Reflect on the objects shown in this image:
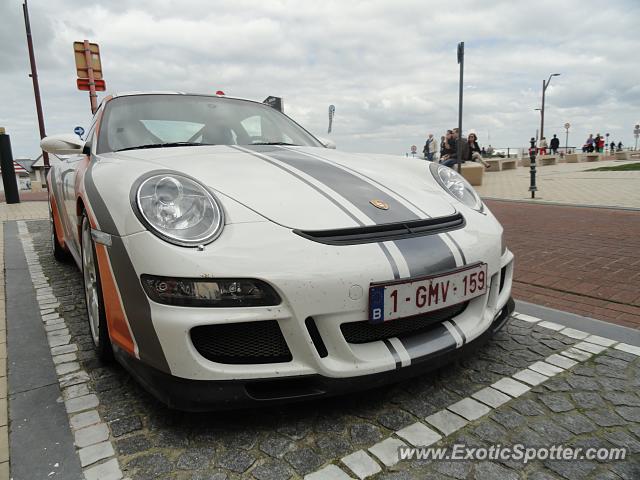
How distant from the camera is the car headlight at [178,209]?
1.60m

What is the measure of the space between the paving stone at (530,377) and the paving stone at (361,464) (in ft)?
2.96

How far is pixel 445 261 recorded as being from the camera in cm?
178

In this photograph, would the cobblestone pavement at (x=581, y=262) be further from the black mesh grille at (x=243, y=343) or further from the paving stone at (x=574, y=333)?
the black mesh grille at (x=243, y=343)

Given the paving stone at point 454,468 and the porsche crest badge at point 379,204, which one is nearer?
the paving stone at point 454,468

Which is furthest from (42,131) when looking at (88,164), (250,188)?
(250,188)

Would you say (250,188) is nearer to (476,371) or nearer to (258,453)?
(258,453)

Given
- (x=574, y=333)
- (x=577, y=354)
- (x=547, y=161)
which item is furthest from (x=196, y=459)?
(x=547, y=161)

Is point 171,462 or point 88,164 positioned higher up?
point 88,164

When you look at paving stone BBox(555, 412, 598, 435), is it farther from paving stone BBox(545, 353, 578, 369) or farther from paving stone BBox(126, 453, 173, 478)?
paving stone BBox(126, 453, 173, 478)

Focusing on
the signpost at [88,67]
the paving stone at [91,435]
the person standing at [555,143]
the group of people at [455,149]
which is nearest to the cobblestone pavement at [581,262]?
the paving stone at [91,435]

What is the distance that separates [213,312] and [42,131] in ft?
56.8

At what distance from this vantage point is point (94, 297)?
2.31 metres

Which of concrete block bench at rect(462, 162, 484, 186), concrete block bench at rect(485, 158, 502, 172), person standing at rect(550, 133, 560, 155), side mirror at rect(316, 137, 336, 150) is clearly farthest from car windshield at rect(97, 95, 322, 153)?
person standing at rect(550, 133, 560, 155)

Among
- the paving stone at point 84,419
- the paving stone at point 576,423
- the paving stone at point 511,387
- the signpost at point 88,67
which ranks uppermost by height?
the signpost at point 88,67
